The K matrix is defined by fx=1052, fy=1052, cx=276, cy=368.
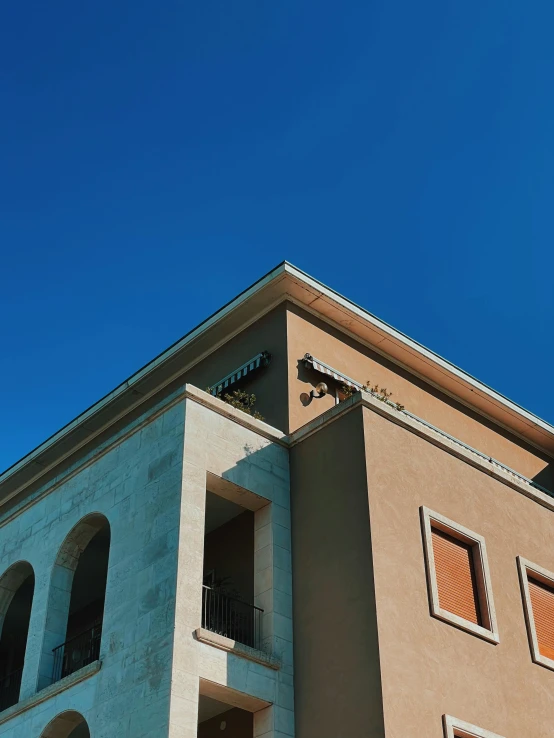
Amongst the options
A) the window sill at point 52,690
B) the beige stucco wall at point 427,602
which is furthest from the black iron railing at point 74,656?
the beige stucco wall at point 427,602

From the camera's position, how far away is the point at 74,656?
22.0 meters

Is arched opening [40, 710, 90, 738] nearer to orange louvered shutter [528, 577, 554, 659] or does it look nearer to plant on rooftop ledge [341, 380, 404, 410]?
orange louvered shutter [528, 577, 554, 659]

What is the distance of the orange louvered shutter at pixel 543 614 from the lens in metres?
19.8

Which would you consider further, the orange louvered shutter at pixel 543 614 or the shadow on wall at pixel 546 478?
the shadow on wall at pixel 546 478

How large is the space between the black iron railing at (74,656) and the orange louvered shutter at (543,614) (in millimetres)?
8260

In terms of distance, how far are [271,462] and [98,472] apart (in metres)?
3.47

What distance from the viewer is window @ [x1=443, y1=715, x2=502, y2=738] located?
55.4ft

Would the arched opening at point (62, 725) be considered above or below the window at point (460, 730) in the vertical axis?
above

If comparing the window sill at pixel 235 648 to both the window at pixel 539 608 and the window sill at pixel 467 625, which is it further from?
the window at pixel 539 608

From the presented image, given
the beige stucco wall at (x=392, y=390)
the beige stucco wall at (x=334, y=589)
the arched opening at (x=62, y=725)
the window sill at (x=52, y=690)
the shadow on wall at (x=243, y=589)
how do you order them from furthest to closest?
the beige stucco wall at (x=392, y=390) < the arched opening at (x=62, y=725) < the window sill at (x=52, y=690) < the shadow on wall at (x=243, y=589) < the beige stucco wall at (x=334, y=589)

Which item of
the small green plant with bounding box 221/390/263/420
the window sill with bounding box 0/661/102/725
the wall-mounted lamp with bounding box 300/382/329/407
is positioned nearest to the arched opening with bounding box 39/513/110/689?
the window sill with bounding box 0/661/102/725

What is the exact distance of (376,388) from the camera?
76.4 feet

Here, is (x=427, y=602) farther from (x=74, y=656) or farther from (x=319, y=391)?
(x=74, y=656)

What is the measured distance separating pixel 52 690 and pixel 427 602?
683 centimetres
